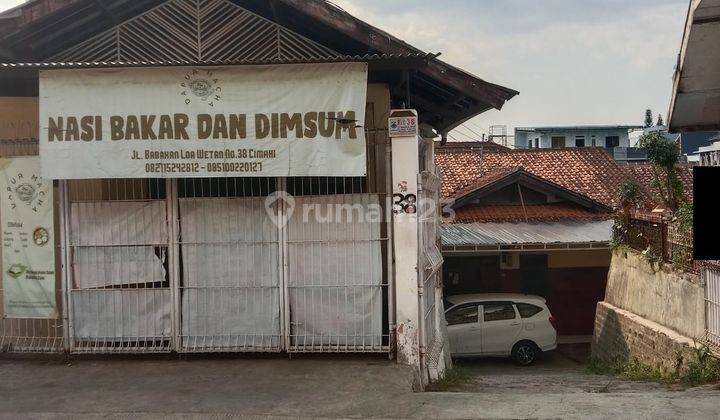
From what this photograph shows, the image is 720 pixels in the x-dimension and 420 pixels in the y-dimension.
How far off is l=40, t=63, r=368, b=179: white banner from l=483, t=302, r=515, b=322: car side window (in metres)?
8.06

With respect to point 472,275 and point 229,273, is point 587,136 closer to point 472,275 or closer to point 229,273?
point 472,275

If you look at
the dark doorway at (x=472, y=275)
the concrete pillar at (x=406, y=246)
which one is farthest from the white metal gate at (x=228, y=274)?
the dark doorway at (x=472, y=275)

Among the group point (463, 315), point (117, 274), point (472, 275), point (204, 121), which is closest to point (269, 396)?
point (117, 274)

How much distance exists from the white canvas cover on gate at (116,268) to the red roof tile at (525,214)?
1108 cm

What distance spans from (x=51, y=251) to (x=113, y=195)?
→ 972 millimetres

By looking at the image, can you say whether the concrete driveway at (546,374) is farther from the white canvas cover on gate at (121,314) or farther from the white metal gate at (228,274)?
the white canvas cover on gate at (121,314)

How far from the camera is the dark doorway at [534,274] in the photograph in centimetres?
1739

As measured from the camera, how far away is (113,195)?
7.76 metres

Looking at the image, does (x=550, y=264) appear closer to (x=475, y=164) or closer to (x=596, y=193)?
(x=596, y=193)

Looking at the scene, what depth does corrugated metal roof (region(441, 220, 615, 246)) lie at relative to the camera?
49.1 feet

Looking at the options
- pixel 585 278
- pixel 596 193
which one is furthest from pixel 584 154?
pixel 585 278

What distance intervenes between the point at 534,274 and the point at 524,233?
2212 mm

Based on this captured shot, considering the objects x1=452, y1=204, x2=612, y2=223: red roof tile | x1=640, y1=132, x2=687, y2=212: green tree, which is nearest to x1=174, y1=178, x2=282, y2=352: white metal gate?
x1=640, y1=132, x2=687, y2=212: green tree

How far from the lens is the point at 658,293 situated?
35.8ft
